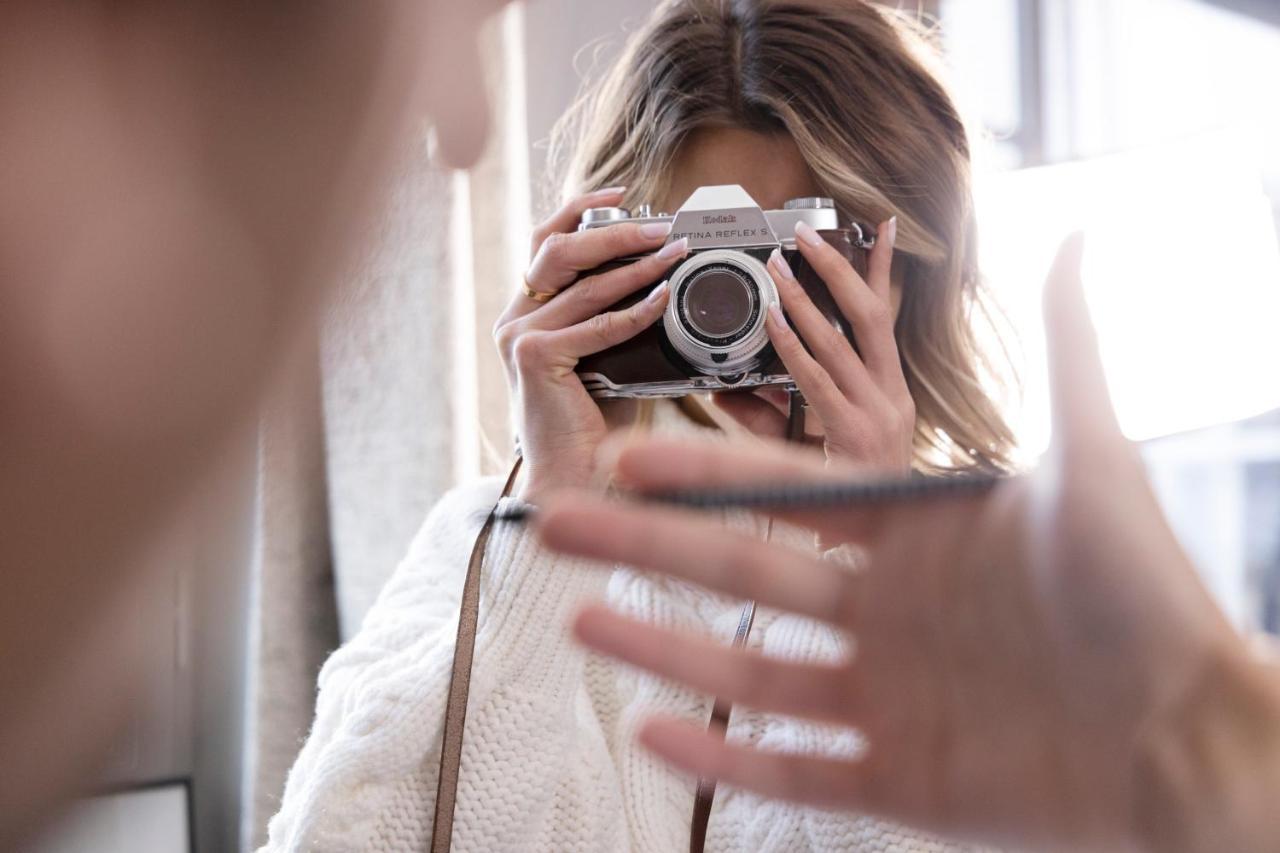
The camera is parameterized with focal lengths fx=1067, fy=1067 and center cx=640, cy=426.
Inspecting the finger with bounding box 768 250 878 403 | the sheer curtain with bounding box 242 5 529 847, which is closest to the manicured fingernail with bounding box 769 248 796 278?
the finger with bounding box 768 250 878 403

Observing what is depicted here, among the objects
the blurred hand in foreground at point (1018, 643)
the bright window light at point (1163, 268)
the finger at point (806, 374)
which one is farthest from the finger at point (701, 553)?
the bright window light at point (1163, 268)

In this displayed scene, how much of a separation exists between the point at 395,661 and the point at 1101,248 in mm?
567

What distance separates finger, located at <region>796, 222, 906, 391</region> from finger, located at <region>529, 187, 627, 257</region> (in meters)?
0.09

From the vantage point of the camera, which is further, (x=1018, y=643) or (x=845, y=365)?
(x=845, y=365)

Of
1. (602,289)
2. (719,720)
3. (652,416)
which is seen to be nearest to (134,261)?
(719,720)

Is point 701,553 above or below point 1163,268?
below

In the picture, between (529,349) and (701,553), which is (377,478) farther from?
(701,553)

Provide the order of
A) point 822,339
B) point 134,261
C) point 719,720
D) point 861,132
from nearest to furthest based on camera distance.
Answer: point 134,261, point 719,720, point 822,339, point 861,132

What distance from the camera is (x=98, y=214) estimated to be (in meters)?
0.07

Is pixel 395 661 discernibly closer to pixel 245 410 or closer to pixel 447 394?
pixel 447 394

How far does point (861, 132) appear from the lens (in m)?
0.56

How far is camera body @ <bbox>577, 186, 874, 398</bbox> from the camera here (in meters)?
0.46

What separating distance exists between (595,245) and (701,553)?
0.34 metres

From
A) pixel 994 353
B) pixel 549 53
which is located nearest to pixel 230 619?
pixel 994 353
